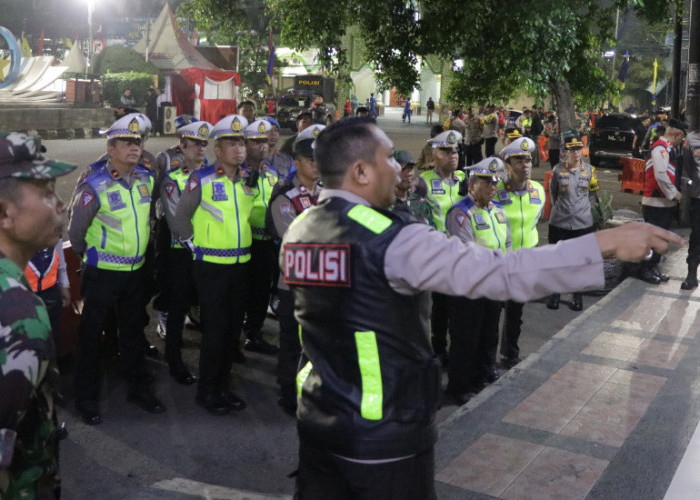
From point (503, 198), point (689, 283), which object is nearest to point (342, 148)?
point (503, 198)

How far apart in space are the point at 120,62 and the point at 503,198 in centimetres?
3603

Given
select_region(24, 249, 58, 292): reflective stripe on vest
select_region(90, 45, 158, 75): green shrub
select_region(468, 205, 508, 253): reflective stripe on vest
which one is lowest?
select_region(24, 249, 58, 292): reflective stripe on vest

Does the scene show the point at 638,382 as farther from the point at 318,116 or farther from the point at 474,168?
the point at 318,116

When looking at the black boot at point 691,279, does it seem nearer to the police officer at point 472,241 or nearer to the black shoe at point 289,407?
the police officer at point 472,241

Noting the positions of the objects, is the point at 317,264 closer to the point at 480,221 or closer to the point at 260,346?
the point at 480,221

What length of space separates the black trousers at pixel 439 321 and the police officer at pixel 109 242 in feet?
8.93

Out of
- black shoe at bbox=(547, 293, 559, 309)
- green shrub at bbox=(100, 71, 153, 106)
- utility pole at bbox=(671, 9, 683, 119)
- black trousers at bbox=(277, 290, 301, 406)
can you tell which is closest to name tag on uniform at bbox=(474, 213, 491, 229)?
black trousers at bbox=(277, 290, 301, 406)

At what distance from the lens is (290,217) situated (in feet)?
20.6

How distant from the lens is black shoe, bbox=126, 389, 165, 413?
6277 millimetres

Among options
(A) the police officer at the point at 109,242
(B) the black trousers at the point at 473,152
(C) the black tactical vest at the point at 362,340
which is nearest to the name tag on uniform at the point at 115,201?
(A) the police officer at the point at 109,242

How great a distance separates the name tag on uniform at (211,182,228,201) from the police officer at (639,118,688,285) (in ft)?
19.6

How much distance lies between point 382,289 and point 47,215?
106 centimetres

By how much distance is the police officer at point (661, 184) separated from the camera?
10.0 meters

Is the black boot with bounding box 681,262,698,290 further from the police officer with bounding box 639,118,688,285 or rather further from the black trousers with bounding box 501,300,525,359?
the black trousers with bounding box 501,300,525,359
